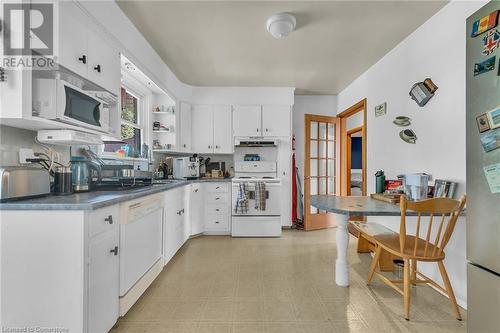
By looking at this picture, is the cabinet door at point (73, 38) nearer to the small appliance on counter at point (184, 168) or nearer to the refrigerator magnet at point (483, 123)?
the small appliance on counter at point (184, 168)

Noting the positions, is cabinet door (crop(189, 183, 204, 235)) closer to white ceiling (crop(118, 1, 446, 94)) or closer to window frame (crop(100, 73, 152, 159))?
window frame (crop(100, 73, 152, 159))

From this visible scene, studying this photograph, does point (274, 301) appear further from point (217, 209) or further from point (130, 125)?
point (130, 125)

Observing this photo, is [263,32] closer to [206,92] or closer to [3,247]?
[206,92]

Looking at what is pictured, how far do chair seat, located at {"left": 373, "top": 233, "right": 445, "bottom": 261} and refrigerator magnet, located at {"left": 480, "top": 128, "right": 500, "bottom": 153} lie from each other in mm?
898

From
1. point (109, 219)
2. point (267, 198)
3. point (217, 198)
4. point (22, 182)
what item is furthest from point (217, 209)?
point (22, 182)

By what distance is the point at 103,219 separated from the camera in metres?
1.36

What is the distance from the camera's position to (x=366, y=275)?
2.29 metres

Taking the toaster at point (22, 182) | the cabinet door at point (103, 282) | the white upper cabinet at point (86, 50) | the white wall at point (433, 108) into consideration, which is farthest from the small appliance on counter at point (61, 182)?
the white wall at point (433, 108)

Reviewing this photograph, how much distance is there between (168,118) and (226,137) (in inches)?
39.0

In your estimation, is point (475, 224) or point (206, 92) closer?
point (475, 224)

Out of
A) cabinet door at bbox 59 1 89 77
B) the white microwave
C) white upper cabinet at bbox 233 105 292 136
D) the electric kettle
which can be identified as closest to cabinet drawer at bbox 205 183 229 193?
white upper cabinet at bbox 233 105 292 136

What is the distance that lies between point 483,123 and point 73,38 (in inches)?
97.4

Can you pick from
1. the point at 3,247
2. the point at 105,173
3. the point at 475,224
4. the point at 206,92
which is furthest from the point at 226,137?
the point at 475,224

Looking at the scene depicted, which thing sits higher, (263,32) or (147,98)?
(263,32)
